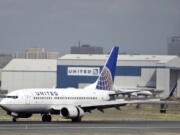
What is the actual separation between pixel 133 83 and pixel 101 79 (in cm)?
11516

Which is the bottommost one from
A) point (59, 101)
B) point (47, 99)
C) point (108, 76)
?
point (59, 101)

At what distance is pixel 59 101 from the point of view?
Result: 78.0 meters

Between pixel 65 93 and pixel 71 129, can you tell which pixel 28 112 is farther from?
pixel 71 129

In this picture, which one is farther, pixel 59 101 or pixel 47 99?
pixel 59 101

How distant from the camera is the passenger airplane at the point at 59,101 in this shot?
2947 inches

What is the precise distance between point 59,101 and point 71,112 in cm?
253

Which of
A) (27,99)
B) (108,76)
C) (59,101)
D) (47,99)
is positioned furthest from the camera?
(108,76)

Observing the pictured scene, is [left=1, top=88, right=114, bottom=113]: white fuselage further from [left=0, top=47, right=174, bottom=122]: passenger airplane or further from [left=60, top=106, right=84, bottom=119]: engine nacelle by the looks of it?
[left=60, top=106, right=84, bottom=119]: engine nacelle

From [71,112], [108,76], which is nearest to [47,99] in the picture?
[71,112]

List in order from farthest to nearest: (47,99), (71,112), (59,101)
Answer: (59,101) → (47,99) → (71,112)

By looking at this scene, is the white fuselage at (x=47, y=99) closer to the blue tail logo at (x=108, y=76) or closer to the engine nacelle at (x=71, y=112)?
the engine nacelle at (x=71, y=112)

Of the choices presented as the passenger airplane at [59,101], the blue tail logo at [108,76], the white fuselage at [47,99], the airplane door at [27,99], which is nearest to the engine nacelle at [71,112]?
the passenger airplane at [59,101]

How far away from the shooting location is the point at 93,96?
80.9 m

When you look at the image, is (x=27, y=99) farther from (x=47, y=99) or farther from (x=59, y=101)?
(x=59, y=101)
